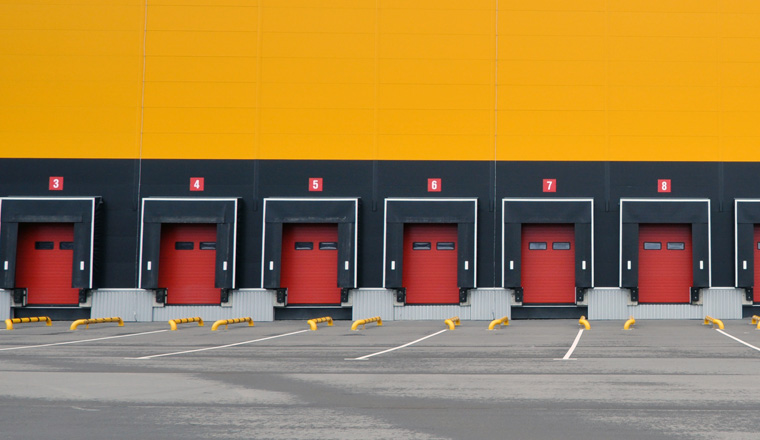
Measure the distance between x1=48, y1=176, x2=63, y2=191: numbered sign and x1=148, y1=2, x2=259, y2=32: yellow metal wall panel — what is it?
670 cm

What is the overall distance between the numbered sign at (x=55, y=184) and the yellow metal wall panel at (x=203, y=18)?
6.70 metres

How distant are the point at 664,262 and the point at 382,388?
22.8 m

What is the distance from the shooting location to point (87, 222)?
99.9 feet

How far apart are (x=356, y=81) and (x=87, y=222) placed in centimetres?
1113

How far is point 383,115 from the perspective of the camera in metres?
A: 31.3

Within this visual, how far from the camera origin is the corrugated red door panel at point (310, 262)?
102ft

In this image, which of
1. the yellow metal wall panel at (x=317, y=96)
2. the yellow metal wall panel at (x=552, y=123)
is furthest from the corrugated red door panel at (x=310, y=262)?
the yellow metal wall panel at (x=552, y=123)

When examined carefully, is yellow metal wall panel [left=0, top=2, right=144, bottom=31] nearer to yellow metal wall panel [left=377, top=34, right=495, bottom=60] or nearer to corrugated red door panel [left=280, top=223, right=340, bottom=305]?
yellow metal wall panel [left=377, top=34, right=495, bottom=60]

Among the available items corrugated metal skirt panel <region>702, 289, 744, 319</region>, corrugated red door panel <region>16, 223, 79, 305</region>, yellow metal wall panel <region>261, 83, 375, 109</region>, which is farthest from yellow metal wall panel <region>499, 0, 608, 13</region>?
corrugated red door panel <region>16, 223, 79, 305</region>

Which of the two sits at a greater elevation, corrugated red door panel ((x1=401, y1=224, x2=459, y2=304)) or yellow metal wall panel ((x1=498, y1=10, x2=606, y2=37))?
yellow metal wall panel ((x1=498, y1=10, x2=606, y2=37))

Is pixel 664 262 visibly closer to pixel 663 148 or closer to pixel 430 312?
pixel 663 148

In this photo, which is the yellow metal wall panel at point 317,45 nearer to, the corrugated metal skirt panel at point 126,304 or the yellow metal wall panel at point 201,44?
the yellow metal wall panel at point 201,44

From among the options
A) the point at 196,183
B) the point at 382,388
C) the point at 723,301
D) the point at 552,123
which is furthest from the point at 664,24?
the point at 382,388

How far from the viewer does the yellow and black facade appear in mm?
30953
